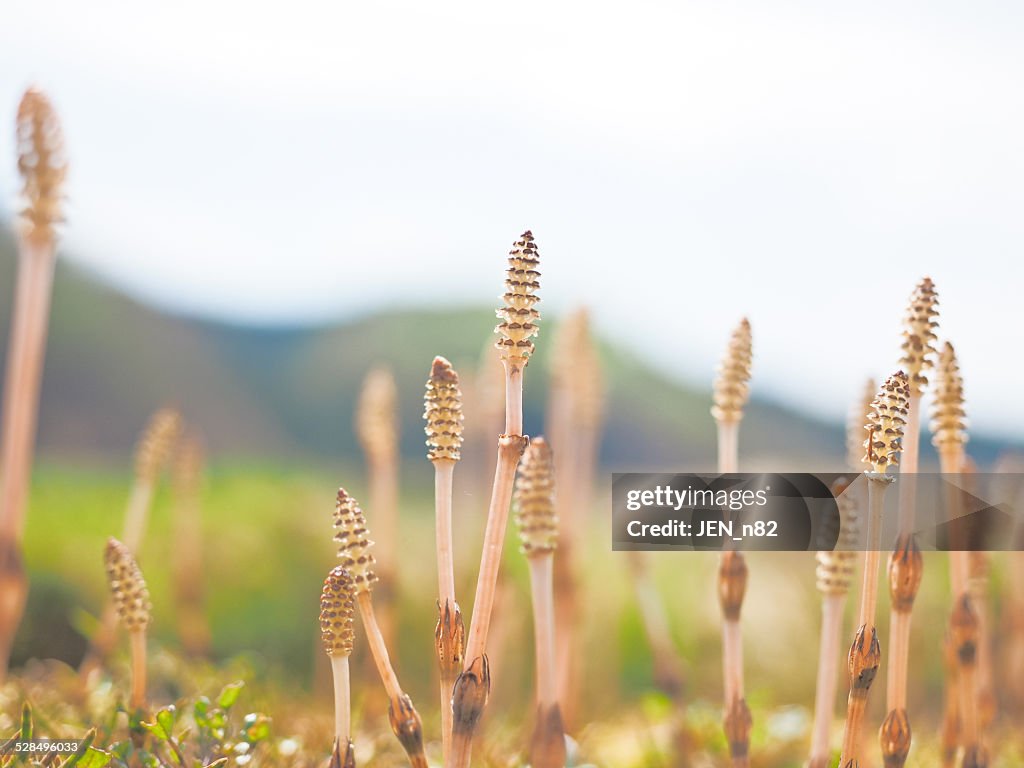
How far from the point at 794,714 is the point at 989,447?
2.28 m

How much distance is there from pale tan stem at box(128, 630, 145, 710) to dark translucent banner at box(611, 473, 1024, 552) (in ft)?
1.21

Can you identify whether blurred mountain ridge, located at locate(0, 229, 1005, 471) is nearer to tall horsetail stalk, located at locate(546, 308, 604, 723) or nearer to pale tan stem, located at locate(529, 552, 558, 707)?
tall horsetail stalk, located at locate(546, 308, 604, 723)

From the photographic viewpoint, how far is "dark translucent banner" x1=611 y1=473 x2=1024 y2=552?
59cm

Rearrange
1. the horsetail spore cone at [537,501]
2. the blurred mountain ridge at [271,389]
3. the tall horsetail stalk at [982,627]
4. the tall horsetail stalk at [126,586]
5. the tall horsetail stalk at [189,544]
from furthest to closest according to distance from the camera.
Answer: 1. the blurred mountain ridge at [271,389]
2. the tall horsetail stalk at [189,544]
3. the tall horsetail stalk at [982,627]
4. the tall horsetail stalk at [126,586]
5. the horsetail spore cone at [537,501]

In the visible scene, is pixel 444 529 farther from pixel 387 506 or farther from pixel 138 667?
pixel 387 506

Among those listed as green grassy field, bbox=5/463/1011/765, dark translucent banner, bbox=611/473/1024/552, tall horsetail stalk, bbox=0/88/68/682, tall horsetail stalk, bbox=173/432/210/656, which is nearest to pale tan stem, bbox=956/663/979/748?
dark translucent banner, bbox=611/473/1024/552

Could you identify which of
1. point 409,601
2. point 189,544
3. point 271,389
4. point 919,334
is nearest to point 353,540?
point 919,334

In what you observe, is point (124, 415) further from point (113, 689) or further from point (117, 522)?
point (113, 689)

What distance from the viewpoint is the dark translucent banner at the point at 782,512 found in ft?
1.94

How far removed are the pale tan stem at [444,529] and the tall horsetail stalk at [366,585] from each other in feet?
0.14

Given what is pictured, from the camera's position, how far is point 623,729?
1246mm

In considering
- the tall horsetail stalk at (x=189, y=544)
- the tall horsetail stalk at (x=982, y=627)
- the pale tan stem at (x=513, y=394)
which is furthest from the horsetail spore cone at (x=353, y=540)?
the tall horsetail stalk at (x=189, y=544)

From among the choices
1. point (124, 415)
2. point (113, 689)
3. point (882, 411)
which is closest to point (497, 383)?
point (113, 689)

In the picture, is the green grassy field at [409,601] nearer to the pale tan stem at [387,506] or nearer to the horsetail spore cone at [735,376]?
the pale tan stem at [387,506]
